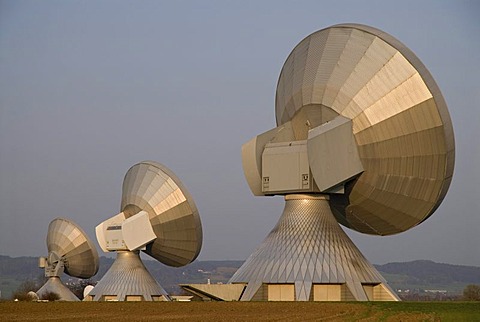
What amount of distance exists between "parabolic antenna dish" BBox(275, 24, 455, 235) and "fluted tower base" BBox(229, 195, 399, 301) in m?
2.74

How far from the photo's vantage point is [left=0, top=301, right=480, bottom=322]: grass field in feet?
120

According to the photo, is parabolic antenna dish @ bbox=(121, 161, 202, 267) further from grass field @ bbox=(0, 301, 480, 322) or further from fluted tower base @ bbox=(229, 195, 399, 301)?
grass field @ bbox=(0, 301, 480, 322)

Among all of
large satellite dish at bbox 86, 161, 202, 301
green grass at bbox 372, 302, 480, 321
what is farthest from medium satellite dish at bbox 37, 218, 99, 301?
green grass at bbox 372, 302, 480, 321

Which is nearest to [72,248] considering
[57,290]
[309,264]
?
[57,290]

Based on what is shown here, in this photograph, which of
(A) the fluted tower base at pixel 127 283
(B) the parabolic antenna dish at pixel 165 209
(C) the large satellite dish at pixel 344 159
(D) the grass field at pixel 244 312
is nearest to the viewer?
(D) the grass field at pixel 244 312

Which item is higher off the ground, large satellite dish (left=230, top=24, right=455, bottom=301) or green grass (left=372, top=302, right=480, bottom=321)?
large satellite dish (left=230, top=24, right=455, bottom=301)

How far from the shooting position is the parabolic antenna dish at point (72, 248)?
85.2 m

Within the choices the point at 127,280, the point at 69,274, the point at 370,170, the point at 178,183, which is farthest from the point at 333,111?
the point at 69,274

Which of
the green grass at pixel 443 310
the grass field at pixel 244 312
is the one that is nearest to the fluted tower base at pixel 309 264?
the grass field at pixel 244 312

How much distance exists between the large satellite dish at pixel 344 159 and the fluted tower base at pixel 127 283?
1838 cm

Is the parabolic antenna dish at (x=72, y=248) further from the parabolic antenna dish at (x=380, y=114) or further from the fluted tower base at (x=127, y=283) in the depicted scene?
the parabolic antenna dish at (x=380, y=114)

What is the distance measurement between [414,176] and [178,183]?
72.7 ft

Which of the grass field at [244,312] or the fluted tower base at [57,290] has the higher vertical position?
the fluted tower base at [57,290]

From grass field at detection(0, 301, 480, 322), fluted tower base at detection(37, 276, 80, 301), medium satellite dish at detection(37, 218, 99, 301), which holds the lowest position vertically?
grass field at detection(0, 301, 480, 322)
